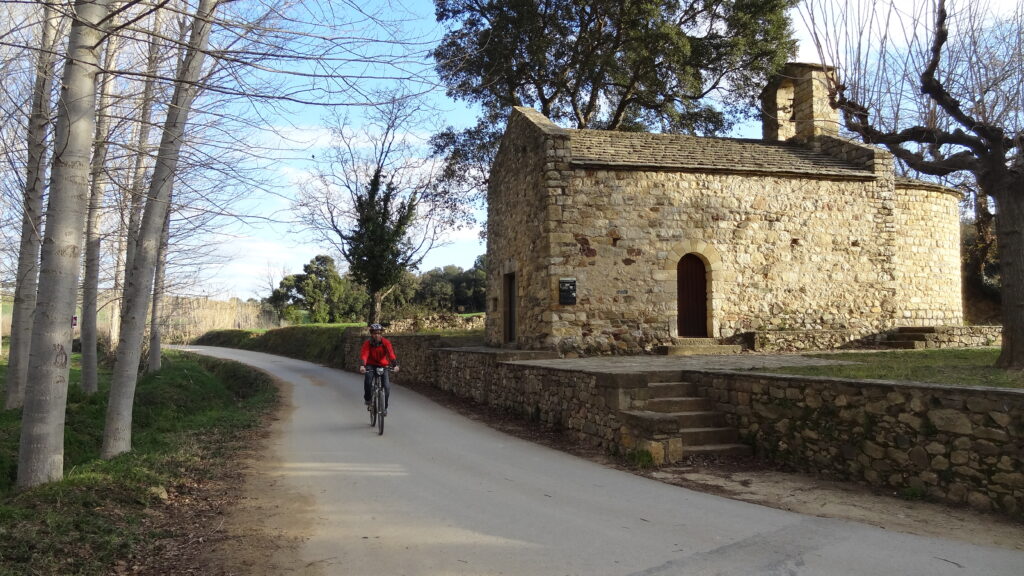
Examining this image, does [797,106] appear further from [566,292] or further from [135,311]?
[135,311]

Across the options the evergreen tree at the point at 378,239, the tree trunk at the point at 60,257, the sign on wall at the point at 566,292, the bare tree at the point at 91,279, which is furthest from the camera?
the evergreen tree at the point at 378,239

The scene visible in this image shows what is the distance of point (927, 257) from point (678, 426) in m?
13.1

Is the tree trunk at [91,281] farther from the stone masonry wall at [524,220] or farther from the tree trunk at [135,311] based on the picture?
the stone masonry wall at [524,220]

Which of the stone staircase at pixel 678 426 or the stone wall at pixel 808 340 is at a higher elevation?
the stone wall at pixel 808 340

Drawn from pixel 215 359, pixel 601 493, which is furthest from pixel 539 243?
pixel 215 359

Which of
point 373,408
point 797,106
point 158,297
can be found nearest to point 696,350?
point 373,408

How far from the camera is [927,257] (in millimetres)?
16438

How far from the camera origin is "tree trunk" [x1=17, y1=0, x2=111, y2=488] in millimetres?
5125

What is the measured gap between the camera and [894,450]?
563 cm

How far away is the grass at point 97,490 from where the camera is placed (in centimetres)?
382

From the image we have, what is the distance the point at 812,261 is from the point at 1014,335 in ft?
22.6

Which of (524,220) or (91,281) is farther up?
(524,220)

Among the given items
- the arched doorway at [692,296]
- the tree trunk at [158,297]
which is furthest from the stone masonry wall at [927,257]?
the tree trunk at [158,297]

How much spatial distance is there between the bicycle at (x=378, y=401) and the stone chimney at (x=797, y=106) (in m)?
13.0
